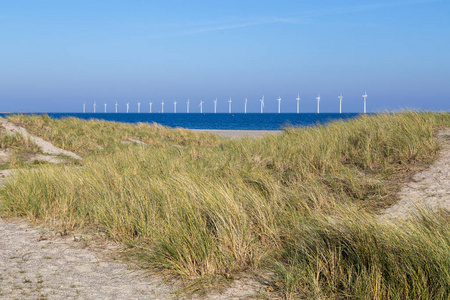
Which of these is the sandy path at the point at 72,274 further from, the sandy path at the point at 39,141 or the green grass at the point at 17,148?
the sandy path at the point at 39,141

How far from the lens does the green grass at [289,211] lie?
415 cm

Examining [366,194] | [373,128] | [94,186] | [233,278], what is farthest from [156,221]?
[373,128]

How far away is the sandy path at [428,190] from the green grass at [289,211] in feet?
0.87

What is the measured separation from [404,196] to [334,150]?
2.74 metres

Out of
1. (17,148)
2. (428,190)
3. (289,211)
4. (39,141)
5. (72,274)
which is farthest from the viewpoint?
(39,141)

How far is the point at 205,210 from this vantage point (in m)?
5.73

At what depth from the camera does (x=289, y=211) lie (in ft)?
21.1

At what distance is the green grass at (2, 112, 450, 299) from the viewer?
13.6ft

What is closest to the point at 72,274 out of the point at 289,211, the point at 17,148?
the point at 289,211

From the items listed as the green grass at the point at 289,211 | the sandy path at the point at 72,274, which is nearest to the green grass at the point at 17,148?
the green grass at the point at 289,211

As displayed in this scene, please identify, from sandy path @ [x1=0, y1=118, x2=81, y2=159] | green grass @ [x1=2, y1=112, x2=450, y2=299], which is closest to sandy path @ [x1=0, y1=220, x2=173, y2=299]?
green grass @ [x1=2, y1=112, x2=450, y2=299]

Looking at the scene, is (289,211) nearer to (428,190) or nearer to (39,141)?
(428,190)

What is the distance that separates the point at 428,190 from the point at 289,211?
2.98 meters

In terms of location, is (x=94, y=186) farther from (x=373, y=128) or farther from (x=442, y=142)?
(x=442, y=142)
